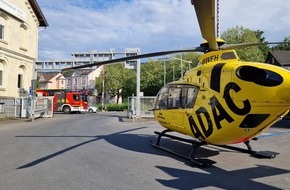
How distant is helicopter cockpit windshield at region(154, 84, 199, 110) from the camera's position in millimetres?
9664

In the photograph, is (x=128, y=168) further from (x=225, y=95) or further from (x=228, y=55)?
(x=228, y=55)

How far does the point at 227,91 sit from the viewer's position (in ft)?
26.6

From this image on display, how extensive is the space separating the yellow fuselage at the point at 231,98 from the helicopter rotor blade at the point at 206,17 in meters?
1.02

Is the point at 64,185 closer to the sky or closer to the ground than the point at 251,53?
closer to the ground

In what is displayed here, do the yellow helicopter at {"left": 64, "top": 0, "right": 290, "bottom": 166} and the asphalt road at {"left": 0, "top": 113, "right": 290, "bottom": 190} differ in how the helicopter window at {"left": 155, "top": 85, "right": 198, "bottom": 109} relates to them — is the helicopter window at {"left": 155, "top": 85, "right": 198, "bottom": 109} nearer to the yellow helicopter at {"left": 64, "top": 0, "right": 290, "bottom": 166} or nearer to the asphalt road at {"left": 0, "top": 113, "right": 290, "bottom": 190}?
the yellow helicopter at {"left": 64, "top": 0, "right": 290, "bottom": 166}

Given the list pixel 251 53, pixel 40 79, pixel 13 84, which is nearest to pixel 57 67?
pixel 13 84

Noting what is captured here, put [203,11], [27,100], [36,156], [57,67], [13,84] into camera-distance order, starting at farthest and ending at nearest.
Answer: [57,67], [13,84], [27,100], [36,156], [203,11]

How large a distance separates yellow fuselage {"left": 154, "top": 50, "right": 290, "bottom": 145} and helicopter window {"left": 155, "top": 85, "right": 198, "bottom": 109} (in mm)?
32

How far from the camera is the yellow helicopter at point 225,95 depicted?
7273 mm

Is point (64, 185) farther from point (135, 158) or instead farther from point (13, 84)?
point (13, 84)

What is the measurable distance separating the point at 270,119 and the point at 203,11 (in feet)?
11.1

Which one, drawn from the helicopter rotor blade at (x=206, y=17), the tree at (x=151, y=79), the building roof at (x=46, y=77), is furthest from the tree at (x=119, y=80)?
the helicopter rotor blade at (x=206, y=17)

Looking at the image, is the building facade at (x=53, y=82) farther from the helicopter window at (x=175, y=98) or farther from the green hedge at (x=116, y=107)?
the helicopter window at (x=175, y=98)

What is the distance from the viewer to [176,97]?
35.0 ft
